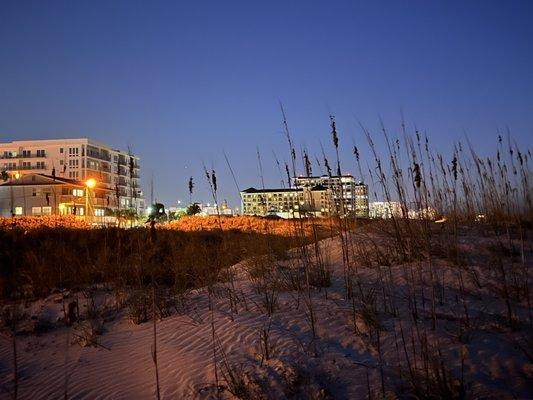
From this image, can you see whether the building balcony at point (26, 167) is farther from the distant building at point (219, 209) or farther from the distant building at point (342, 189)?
the distant building at point (342, 189)

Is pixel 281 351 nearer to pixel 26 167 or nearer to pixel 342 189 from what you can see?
pixel 342 189

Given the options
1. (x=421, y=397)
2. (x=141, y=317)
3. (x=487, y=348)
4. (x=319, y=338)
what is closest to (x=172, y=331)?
(x=141, y=317)

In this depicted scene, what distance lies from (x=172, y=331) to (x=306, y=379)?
5.31ft

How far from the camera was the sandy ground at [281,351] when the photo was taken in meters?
2.26

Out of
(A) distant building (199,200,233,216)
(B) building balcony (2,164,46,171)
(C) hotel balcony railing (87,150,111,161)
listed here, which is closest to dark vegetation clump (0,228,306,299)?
(A) distant building (199,200,233,216)

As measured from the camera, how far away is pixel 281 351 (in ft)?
8.89

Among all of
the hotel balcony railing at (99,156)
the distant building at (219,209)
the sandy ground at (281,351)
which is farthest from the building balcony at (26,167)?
the sandy ground at (281,351)

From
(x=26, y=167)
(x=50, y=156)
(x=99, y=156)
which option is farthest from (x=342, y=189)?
(x=26, y=167)

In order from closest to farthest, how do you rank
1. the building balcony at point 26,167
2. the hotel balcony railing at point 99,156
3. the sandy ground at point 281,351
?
1. the sandy ground at point 281,351
2. the building balcony at point 26,167
3. the hotel balcony railing at point 99,156

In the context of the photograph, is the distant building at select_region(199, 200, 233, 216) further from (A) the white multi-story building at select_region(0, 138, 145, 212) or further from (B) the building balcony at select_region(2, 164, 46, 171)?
(B) the building balcony at select_region(2, 164, 46, 171)

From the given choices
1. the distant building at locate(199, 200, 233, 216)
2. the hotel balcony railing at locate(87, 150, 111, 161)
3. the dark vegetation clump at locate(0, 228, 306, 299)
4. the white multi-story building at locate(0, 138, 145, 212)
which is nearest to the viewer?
the distant building at locate(199, 200, 233, 216)

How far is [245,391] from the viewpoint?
2260mm

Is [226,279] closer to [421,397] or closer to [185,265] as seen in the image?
[185,265]

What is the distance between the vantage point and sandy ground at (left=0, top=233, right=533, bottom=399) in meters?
2.26
